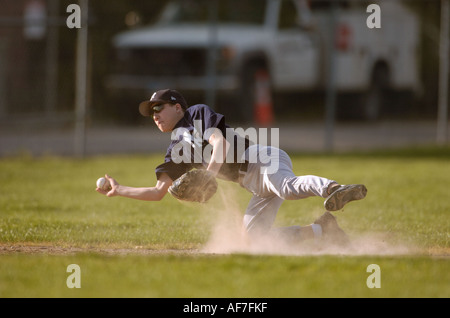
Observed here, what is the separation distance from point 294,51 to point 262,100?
4.74 feet

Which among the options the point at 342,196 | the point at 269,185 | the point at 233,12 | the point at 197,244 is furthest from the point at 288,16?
the point at 342,196

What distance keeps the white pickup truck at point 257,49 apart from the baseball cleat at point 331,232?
829cm

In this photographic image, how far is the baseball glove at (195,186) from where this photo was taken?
6000 mm

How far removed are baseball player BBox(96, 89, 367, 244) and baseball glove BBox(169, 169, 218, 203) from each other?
0.23 feet

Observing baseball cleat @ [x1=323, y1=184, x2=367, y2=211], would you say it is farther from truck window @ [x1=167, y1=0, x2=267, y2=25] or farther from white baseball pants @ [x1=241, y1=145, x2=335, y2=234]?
truck window @ [x1=167, y1=0, x2=267, y2=25]

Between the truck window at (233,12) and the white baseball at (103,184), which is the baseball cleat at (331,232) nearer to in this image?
the white baseball at (103,184)

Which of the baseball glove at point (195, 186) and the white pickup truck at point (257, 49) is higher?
→ the white pickup truck at point (257, 49)

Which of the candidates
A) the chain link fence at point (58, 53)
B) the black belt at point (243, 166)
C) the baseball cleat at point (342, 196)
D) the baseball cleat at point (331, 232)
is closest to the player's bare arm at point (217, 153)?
the black belt at point (243, 166)

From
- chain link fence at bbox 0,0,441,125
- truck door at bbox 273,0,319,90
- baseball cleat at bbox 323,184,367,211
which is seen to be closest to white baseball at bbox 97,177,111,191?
baseball cleat at bbox 323,184,367,211

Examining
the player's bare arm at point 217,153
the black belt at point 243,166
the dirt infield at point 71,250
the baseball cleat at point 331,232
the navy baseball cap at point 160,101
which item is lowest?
→ the dirt infield at point 71,250

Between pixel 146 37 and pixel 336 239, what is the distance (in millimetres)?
10440

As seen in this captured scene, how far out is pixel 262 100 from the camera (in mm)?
16297

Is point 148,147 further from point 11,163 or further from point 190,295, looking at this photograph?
point 190,295

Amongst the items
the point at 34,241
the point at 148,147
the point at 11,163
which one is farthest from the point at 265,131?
the point at 34,241
